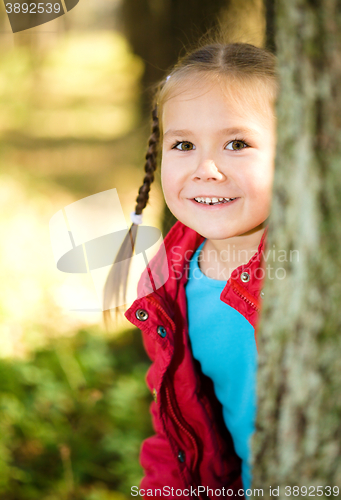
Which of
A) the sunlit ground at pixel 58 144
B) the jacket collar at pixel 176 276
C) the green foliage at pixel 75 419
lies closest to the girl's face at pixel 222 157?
the jacket collar at pixel 176 276

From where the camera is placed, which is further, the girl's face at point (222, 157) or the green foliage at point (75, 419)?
the green foliage at point (75, 419)

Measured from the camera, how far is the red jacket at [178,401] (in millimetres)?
1518

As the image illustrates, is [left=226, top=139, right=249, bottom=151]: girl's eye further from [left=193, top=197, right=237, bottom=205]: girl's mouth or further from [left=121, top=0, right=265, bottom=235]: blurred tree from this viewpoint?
[left=121, top=0, right=265, bottom=235]: blurred tree

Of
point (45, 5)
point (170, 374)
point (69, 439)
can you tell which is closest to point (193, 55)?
point (170, 374)

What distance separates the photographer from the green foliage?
231 centimetres

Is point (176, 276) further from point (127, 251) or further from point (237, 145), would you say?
point (237, 145)

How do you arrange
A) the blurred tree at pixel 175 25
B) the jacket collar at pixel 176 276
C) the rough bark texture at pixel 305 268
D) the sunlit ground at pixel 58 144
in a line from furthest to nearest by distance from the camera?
the sunlit ground at pixel 58 144
the blurred tree at pixel 175 25
the jacket collar at pixel 176 276
the rough bark texture at pixel 305 268

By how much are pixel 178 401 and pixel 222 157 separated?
102 cm

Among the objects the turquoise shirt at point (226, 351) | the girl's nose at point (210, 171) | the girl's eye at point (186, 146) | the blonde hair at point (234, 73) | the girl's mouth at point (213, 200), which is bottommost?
the turquoise shirt at point (226, 351)

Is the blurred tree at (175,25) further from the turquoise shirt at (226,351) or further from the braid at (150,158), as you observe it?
the turquoise shirt at (226,351)

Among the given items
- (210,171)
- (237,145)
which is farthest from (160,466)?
(237,145)

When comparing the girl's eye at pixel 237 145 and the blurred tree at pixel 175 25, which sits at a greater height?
the blurred tree at pixel 175 25

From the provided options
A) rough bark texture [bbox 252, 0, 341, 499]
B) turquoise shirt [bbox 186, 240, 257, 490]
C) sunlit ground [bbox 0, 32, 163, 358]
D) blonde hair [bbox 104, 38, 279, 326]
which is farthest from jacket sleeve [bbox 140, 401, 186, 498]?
sunlit ground [bbox 0, 32, 163, 358]

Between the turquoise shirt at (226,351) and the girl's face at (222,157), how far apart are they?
33 centimetres
